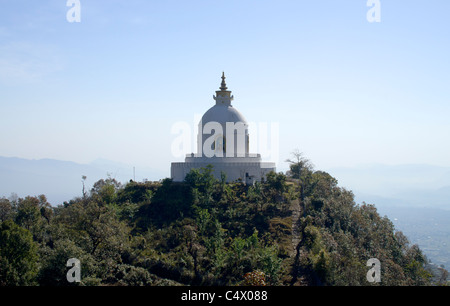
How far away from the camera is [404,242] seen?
152 ft

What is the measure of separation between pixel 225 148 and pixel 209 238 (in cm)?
1673

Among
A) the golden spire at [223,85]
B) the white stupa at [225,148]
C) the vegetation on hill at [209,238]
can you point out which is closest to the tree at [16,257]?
the vegetation on hill at [209,238]

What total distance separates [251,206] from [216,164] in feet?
28.2

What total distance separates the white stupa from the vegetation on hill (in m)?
1.83

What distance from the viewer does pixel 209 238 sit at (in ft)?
129

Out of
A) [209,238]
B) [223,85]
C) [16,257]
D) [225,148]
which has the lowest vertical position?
[16,257]

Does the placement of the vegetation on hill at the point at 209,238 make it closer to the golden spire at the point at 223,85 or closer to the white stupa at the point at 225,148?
the white stupa at the point at 225,148

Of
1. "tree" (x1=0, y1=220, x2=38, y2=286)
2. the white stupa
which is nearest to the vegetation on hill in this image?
"tree" (x1=0, y1=220, x2=38, y2=286)

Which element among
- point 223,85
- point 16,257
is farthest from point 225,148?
point 16,257

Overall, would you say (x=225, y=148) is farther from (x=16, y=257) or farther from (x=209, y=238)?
(x=16, y=257)

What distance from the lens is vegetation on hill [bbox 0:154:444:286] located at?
32.2m

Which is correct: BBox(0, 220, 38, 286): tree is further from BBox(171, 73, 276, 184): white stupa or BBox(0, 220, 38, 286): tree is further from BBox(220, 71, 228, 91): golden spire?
BBox(220, 71, 228, 91): golden spire
